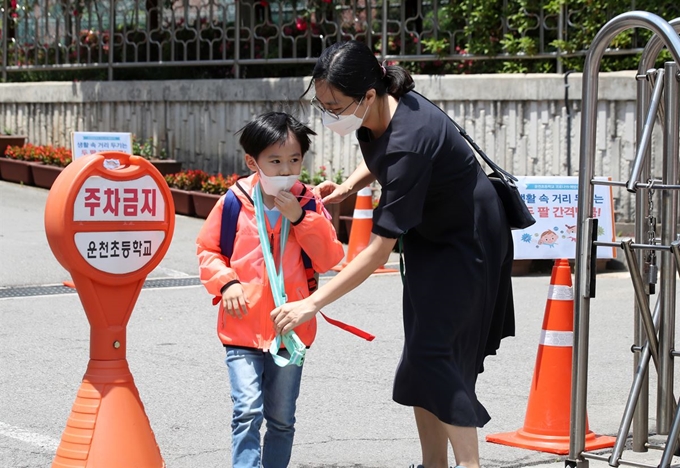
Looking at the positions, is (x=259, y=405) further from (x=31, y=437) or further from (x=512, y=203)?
(x=31, y=437)

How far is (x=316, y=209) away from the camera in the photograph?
4.24m

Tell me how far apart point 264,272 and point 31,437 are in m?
1.76

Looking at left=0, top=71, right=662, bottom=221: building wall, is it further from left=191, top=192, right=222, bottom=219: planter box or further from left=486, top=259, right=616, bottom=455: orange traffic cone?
left=486, top=259, right=616, bottom=455: orange traffic cone

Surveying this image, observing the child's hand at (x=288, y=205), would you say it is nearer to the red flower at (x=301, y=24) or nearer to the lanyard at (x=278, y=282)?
the lanyard at (x=278, y=282)

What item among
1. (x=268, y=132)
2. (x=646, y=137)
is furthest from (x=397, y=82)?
(x=646, y=137)

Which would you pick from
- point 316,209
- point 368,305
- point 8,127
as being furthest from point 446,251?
point 8,127

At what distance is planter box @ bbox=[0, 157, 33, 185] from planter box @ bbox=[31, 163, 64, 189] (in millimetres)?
132

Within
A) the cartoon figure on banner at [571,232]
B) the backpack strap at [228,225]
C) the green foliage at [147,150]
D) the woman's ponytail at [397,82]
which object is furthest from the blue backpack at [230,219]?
the green foliage at [147,150]

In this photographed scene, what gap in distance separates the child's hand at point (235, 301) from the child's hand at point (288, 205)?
31cm

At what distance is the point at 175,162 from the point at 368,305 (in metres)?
7.17

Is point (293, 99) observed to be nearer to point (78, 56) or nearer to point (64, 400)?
point (78, 56)

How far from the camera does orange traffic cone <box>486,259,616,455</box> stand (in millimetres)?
5340

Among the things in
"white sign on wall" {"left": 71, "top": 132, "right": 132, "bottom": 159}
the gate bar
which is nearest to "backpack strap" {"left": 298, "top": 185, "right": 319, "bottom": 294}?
the gate bar

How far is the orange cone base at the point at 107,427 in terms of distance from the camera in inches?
165
